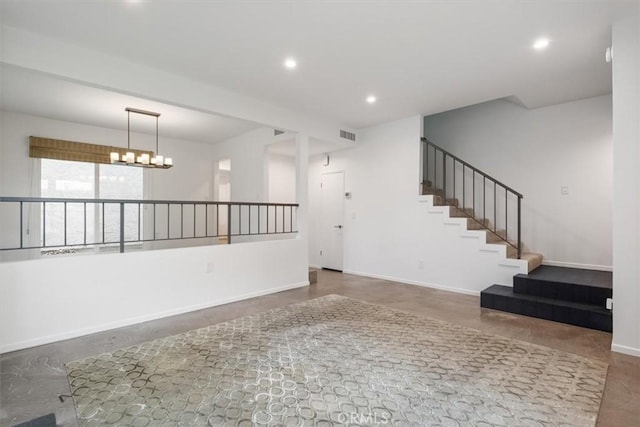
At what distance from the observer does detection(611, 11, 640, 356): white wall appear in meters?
2.79

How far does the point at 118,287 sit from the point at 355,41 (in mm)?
3614

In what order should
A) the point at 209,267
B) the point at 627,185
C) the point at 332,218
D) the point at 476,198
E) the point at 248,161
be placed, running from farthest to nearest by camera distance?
the point at 332,218 < the point at 248,161 < the point at 476,198 < the point at 209,267 < the point at 627,185

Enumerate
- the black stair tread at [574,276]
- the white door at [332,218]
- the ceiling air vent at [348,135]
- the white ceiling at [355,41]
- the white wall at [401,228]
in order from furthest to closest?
1. the white door at [332,218]
2. the ceiling air vent at [348,135]
3. the white wall at [401,228]
4. the black stair tread at [574,276]
5. the white ceiling at [355,41]

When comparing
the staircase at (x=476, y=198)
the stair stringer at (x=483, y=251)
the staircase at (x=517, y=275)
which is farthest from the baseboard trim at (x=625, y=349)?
the staircase at (x=476, y=198)

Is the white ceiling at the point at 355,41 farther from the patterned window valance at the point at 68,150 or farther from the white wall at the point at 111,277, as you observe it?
the patterned window valance at the point at 68,150

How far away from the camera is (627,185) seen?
2.83 metres

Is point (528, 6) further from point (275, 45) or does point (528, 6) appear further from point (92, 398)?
point (92, 398)

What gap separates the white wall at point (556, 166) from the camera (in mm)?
4777

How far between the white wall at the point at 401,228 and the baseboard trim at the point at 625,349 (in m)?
1.69

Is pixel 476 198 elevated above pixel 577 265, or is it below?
above

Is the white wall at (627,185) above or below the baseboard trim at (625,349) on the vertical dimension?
above

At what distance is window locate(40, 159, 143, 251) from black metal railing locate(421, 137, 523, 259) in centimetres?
548

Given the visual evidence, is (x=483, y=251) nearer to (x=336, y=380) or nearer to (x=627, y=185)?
(x=627, y=185)

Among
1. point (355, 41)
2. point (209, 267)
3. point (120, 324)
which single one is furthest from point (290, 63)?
point (120, 324)
